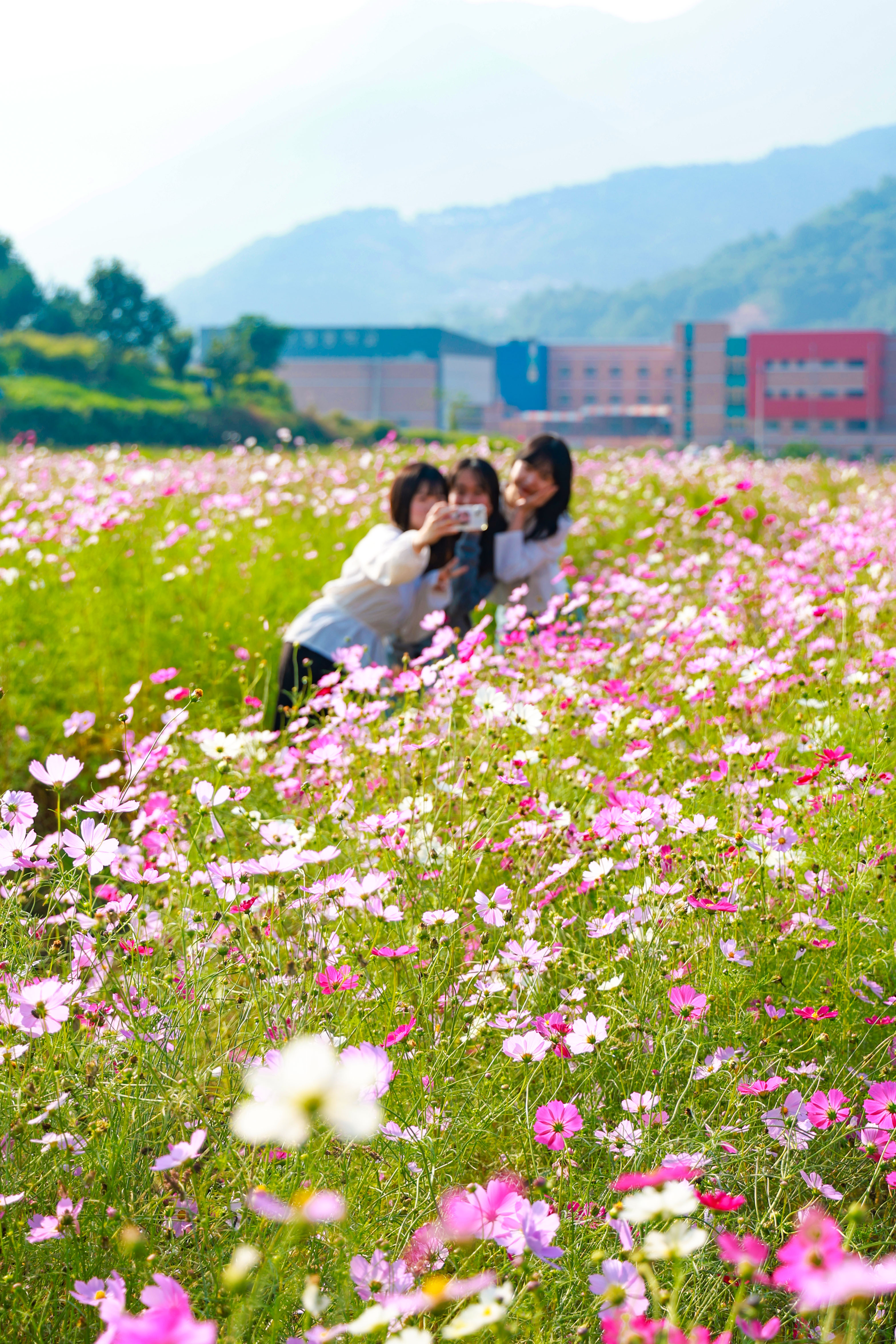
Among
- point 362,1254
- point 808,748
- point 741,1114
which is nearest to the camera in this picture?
point 362,1254

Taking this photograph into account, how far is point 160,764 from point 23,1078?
133 cm

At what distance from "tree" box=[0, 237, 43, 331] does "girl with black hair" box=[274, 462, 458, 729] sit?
50384 mm

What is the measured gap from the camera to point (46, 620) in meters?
4.11

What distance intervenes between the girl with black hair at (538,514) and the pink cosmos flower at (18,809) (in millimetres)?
3344

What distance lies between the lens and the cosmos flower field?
1063 millimetres

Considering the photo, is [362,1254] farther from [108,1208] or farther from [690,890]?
[690,890]

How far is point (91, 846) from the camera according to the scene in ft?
4.68

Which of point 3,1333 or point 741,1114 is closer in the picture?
point 3,1333

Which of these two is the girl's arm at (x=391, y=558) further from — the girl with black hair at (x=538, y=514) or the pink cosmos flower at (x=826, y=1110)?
the pink cosmos flower at (x=826, y=1110)

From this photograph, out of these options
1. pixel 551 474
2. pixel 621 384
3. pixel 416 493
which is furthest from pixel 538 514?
pixel 621 384

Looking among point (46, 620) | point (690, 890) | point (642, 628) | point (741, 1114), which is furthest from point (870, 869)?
point (46, 620)

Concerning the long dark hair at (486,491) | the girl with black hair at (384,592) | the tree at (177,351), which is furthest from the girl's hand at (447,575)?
the tree at (177,351)

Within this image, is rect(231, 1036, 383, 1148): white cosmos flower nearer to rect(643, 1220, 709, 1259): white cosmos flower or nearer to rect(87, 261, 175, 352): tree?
rect(643, 1220, 709, 1259): white cosmos flower

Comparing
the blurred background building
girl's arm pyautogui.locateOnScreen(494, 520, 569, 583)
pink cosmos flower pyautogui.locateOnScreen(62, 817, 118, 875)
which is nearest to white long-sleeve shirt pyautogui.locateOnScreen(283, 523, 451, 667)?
girl's arm pyautogui.locateOnScreen(494, 520, 569, 583)
